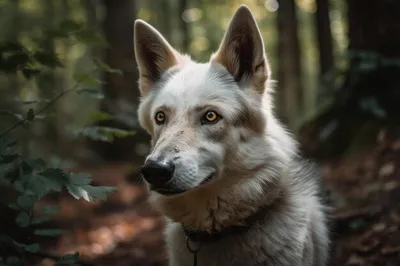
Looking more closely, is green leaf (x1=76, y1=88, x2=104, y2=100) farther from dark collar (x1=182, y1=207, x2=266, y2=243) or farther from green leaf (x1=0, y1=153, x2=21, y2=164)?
dark collar (x1=182, y1=207, x2=266, y2=243)

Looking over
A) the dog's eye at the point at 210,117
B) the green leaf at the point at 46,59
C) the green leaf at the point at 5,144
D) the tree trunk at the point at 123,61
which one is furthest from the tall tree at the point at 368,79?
the tree trunk at the point at 123,61

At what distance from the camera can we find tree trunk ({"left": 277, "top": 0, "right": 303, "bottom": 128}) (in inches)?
471

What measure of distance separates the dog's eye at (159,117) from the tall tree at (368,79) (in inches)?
139

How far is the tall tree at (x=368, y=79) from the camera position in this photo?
5.96 m

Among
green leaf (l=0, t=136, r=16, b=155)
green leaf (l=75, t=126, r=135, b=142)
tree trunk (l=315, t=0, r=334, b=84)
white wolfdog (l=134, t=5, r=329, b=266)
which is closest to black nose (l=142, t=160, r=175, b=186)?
white wolfdog (l=134, t=5, r=329, b=266)

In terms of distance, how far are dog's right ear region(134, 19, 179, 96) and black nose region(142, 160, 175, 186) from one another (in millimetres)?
1234

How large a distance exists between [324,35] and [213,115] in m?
7.99

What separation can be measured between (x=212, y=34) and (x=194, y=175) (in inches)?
707

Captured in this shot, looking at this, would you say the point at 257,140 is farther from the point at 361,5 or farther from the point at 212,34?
the point at 212,34

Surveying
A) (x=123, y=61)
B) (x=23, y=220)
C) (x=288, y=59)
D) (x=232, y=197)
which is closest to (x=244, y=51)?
(x=232, y=197)

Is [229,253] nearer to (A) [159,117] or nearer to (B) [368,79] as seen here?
(A) [159,117]

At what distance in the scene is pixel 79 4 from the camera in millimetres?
17484

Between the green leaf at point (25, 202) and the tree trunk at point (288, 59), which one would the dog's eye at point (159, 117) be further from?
the tree trunk at point (288, 59)

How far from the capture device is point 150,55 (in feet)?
12.9
